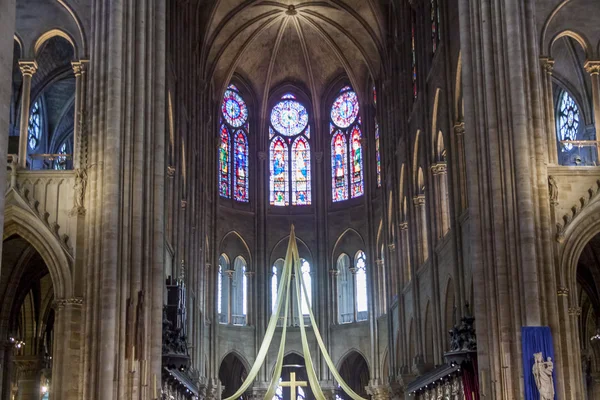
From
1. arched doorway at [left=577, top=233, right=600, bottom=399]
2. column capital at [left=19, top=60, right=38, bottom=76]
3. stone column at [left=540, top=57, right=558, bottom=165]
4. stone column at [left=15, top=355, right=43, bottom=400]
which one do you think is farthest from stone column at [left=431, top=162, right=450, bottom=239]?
stone column at [left=15, top=355, right=43, bottom=400]

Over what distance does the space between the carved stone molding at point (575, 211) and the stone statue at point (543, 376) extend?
354cm

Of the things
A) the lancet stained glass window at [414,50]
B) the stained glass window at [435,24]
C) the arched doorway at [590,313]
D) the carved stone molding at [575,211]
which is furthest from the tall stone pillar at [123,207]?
the lancet stained glass window at [414,50]

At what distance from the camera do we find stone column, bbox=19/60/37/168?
2592 cm

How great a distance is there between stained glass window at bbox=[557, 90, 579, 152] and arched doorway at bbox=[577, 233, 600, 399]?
5.37 metres

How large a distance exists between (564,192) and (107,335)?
41.4 feet

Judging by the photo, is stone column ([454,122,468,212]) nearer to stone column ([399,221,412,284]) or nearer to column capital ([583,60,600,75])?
column capital ([583,60,600,75])

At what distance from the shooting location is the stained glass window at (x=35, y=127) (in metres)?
37.3

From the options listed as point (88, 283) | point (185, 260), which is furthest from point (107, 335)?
point (185, 260)

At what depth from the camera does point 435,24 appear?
119 feet

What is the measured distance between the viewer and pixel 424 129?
1443 inches

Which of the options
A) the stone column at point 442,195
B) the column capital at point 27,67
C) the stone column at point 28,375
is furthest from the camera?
the stone column at point 28,375

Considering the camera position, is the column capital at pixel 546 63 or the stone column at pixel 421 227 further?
the stone column at pixel 421 227

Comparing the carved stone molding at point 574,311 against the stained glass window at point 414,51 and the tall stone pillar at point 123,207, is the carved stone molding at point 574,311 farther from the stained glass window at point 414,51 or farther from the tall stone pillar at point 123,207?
the stained glass window at point 414,51

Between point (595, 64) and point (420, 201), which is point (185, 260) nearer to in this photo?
point (420, 201)
